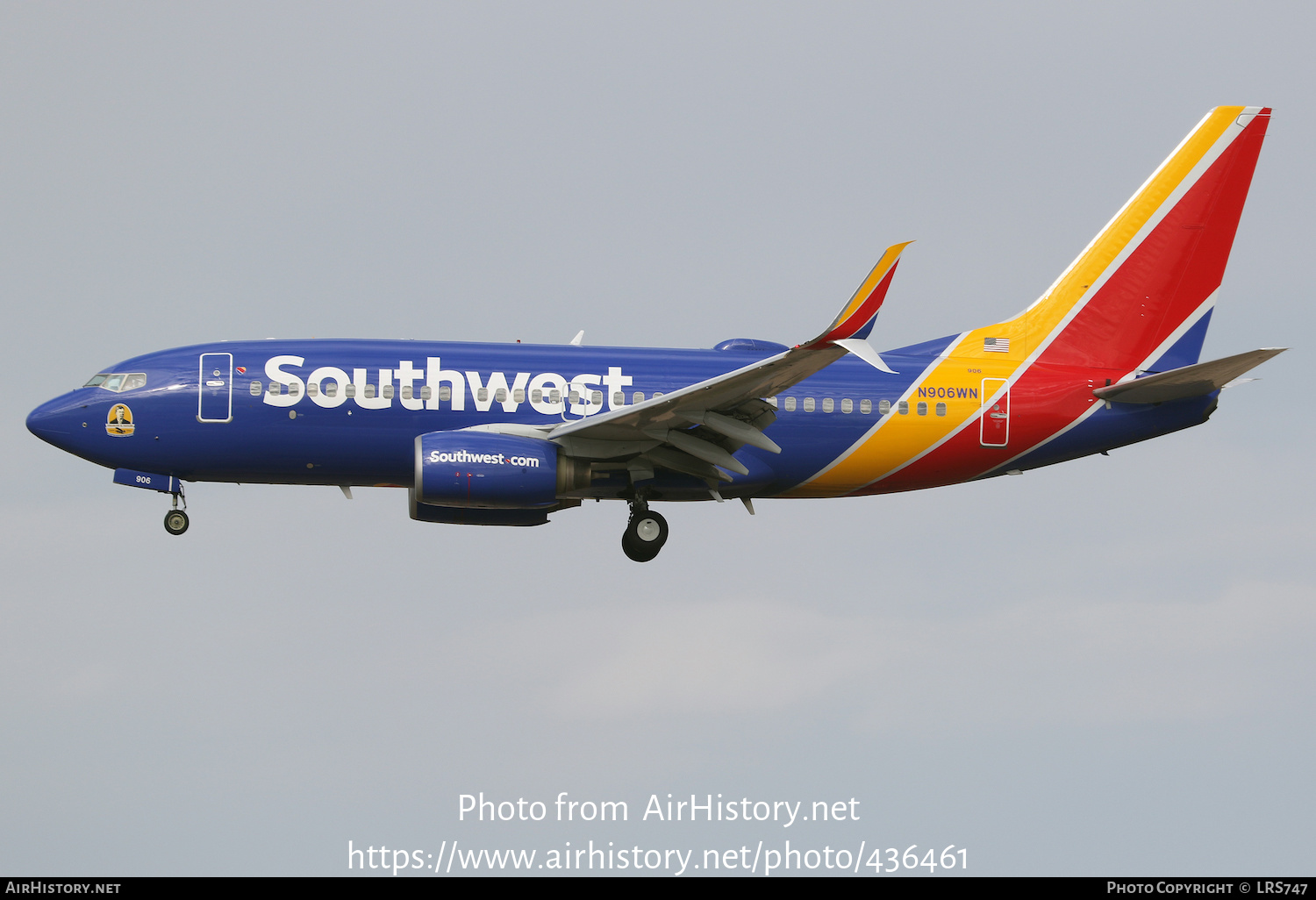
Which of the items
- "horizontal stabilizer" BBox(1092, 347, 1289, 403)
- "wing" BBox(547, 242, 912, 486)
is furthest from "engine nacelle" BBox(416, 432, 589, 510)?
"horizontal stabilizer" BBox(1092, 347, 1289, 403)

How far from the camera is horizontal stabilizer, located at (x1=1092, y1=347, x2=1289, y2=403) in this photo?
32375 millimetres

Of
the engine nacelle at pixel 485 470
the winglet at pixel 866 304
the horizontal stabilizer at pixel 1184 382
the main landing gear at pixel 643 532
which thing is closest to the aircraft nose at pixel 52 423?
the engine nacelle at pixel 485 470

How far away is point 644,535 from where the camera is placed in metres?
33.6

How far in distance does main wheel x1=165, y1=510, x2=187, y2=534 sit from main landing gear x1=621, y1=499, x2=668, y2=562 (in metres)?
9.35

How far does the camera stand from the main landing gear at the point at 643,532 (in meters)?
33.6

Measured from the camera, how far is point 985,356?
35281mm

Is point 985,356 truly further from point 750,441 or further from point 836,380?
point 750,441

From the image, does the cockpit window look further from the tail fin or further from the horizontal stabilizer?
the horizontal stabilizer

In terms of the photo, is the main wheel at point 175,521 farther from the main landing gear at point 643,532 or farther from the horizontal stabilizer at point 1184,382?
the horizontal stabilizer at point 1184,382

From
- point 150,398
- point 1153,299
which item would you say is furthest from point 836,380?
point 150,398

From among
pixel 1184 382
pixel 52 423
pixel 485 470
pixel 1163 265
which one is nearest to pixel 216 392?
pixel 52 423

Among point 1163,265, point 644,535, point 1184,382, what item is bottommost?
point 644,535

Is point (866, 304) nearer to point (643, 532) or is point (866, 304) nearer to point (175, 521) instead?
point (643, 532)

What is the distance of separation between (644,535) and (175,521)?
9.92m
